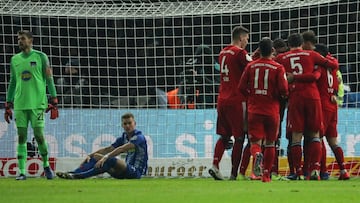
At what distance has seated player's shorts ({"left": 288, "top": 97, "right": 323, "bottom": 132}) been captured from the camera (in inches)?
574

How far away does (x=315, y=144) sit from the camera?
14586mm

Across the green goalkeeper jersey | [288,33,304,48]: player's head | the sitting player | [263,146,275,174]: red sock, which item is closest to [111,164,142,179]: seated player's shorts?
the sitting player

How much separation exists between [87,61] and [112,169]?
5.86 metres

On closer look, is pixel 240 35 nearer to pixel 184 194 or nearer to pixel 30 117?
pixel 30 117

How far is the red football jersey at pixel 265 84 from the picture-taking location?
13.2 m

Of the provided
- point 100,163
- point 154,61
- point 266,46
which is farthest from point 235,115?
point 154,61

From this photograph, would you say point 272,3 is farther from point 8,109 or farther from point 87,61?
point 8,109

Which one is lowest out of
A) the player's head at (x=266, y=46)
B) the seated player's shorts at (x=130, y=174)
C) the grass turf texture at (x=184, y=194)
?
the seated player's shorts at (x=130, y=174)

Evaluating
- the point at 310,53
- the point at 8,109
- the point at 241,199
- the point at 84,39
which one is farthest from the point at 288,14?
the point at 241,199

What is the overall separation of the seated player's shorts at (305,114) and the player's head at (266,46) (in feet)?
5.11

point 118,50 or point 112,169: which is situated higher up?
point 118,50

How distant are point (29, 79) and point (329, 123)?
14.8 ft

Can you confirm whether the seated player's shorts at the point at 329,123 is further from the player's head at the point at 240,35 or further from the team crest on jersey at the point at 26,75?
the team crest on jersey at the point at 26,75

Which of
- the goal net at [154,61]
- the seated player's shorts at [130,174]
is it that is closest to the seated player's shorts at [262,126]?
the seated player's shorts at [130,174]
